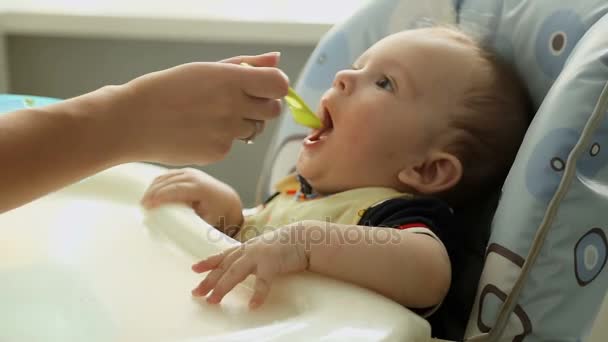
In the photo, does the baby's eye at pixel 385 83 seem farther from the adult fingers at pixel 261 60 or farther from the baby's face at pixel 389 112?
the adult fingers at pixel 261 60

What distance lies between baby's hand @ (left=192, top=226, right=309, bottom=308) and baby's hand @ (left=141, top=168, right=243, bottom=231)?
20cm

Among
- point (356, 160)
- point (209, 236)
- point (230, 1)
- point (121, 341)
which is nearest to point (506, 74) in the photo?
point (356, 160)

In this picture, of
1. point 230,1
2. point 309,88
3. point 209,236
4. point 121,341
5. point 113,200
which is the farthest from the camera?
point 230,1

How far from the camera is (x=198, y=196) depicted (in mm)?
834

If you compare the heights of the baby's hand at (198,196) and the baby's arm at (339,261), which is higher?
the baby's arm at (339,261)

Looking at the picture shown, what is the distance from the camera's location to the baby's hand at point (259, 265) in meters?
0.61

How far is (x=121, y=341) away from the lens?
1.86 feet

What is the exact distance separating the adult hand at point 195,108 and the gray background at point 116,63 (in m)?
0.75

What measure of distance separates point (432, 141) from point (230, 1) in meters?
0.79

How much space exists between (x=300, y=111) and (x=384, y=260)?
24cm

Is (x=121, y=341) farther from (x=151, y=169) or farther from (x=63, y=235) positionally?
(x=151, y=169)

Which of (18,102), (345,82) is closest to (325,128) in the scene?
(345,82)

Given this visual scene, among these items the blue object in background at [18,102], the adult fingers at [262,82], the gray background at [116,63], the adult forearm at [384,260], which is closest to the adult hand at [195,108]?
the adult fingers at [262,82]

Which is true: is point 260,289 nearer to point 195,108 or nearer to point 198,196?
point 195,108
